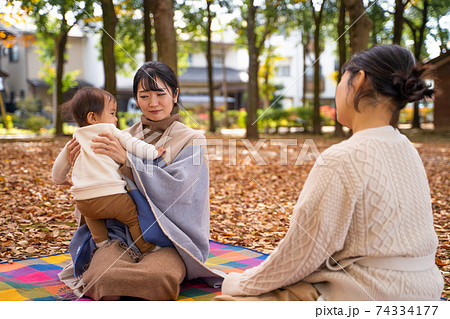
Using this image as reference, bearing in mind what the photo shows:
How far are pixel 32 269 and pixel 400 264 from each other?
2731mm

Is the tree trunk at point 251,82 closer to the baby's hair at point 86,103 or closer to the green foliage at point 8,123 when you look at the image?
the green foliage at point 8,123

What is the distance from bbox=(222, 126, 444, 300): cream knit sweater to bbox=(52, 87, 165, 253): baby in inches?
47.5

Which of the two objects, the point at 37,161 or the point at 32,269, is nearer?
the point at 32,269

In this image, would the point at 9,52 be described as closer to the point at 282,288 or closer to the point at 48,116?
the point at 48,116

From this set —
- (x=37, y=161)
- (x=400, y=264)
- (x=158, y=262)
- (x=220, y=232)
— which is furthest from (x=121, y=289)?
(x=37, y=161)

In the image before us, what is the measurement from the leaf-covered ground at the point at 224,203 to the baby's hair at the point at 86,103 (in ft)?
5.58

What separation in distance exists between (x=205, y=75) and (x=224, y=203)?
30593 millimetres

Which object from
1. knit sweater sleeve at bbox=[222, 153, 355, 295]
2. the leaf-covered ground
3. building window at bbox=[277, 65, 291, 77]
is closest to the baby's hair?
knit sweater sleeve at bbox=[222, 153, 355, 295]

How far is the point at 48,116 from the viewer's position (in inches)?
1139

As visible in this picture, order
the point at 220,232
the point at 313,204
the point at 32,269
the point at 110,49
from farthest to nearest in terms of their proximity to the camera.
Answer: the point at 110,49
the point at 220,232
the point at 32,269
the point at 313,204

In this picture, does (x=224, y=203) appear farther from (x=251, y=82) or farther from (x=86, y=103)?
(x=251, y=82)

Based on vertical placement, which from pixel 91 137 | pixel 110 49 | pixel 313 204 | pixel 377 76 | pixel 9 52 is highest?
pixel 9 52

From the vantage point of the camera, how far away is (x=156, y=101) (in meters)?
2.95

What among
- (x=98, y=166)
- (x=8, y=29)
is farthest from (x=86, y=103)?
(x=8, y=29)
